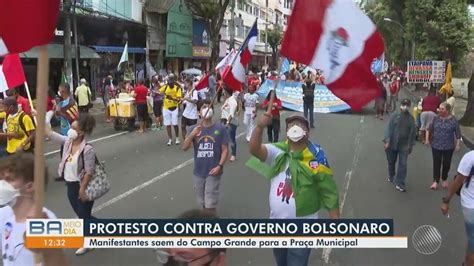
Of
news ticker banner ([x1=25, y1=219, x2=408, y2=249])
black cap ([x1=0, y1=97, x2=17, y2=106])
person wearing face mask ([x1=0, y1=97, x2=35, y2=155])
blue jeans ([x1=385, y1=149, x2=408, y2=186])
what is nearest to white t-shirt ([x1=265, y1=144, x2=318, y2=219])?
news ticker banner ([x1=25, y1=219, x2=408, y2=249])

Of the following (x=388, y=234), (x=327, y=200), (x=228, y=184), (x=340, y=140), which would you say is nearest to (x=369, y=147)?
(x=340, y=140)

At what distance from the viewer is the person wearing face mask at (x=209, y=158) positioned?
273 inches

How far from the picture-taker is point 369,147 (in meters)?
15.2

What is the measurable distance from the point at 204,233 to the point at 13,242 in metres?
1.15

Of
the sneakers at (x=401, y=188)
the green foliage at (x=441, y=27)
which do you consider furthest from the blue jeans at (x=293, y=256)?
the green foliage at (x=441, y=27)

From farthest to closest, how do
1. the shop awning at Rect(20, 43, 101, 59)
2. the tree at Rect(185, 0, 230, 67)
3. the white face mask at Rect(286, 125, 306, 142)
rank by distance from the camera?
the tree at Rect(185, 0, 230, 67) → the shop awning at Rect(20, 43, 101, 59) → the white face mask at Rect(286, 125, 306, 142)

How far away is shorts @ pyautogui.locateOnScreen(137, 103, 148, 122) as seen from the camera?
17.9m

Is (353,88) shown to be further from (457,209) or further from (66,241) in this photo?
(457,209)

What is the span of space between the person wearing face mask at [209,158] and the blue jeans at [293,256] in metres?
2.46

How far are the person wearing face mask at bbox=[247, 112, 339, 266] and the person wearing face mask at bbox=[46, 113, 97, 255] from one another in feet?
7.74

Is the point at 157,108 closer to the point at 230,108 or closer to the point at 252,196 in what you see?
the point at 230,108

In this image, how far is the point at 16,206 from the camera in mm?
3207

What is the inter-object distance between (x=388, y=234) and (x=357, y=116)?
21796 mm

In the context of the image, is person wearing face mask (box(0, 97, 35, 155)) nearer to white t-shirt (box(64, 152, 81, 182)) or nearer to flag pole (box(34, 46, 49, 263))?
white t-shirt (box(64, 152, 81, 182))
